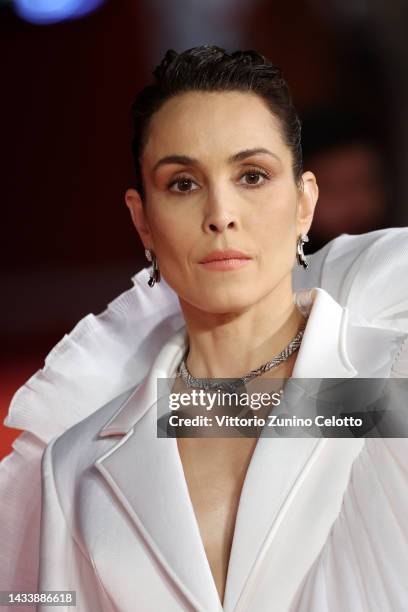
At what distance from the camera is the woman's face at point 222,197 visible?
1420 mm

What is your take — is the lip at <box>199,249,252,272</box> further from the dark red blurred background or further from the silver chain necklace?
the dark red blurred background

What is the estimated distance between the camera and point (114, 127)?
2729mm

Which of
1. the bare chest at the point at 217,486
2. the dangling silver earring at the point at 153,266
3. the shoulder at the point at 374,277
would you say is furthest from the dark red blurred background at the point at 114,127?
the bare chest at the point at 217,486

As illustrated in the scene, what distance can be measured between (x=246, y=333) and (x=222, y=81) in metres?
0.39

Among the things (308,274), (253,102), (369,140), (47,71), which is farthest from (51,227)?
(253,102)

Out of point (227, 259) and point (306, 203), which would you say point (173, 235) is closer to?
point (227, 259)

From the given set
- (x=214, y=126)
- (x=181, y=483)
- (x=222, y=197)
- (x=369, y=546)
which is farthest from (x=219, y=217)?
(x=369, y=546)

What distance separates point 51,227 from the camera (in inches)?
107

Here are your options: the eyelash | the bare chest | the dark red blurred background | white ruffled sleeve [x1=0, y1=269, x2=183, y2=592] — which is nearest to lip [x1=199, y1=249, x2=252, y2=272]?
the eyelash

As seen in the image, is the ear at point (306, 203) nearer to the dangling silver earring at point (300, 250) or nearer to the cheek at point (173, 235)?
the dangling silver earring at point (300, 250)

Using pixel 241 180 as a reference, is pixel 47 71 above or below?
above

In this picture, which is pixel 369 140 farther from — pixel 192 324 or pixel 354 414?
pixel 354 414

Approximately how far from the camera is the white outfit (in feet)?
4.22

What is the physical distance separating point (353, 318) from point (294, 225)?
7.4 inches
